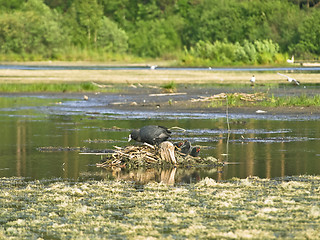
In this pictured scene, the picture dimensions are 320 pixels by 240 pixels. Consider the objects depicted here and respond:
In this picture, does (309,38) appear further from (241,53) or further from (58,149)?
(58,149)

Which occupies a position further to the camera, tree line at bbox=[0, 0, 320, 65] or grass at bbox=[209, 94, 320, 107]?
tree line at bbox=[0, 0, 320, 65]

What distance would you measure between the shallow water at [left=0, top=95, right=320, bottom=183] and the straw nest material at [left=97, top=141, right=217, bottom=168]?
0.93 feet

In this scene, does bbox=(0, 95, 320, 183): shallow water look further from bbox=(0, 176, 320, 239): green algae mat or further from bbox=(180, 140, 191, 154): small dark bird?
bbox=(0, 176, 320, 239): green algae mat

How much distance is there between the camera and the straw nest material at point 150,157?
49.4ft

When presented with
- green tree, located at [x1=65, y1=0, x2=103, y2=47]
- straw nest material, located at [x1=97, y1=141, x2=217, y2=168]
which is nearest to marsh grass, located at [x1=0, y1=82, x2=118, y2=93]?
straw nest material, located at [x1=97, y1=141, x2=217, y2=168]

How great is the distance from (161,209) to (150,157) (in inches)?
161

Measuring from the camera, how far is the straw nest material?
592 inches

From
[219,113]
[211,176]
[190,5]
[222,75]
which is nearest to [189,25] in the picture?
[190,5]

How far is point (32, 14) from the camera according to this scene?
9625cm

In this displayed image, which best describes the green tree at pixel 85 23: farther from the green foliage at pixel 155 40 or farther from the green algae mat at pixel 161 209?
the green algae mat at pixel 161 209

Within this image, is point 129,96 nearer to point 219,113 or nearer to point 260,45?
point 219,113

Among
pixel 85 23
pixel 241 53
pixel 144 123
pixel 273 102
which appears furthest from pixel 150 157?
pixel 85 23

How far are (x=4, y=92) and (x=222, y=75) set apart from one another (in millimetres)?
18575

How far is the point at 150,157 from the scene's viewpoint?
1514 cm
